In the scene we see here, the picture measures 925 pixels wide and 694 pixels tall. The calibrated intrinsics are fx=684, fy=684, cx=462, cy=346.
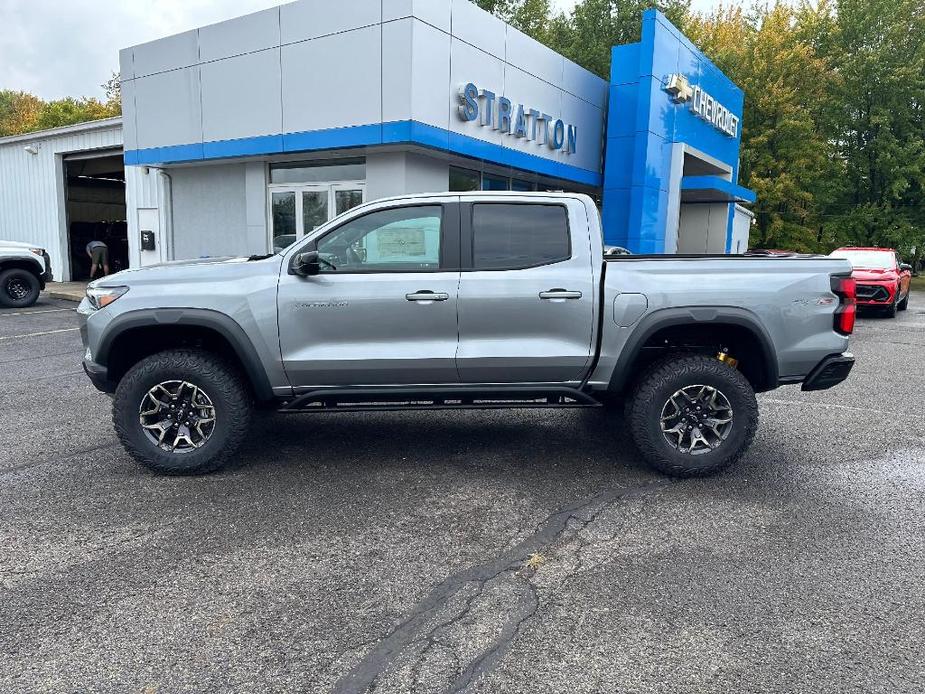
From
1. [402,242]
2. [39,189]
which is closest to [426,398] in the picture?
[402,242]

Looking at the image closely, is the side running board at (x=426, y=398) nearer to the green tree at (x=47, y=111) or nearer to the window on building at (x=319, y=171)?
the window on building at (x=319, y=171)

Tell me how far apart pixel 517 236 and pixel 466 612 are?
2637mm

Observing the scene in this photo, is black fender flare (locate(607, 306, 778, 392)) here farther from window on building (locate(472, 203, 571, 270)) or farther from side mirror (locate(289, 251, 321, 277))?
side mirror (locate(289, 251, 321, 277))

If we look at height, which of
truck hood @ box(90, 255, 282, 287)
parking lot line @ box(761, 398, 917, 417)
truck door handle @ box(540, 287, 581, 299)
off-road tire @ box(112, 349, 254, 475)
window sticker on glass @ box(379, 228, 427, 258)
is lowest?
parking lot line @ box(761, 398, 917, 417)

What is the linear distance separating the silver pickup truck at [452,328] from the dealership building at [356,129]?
4.43 metres

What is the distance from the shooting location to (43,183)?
20.2m

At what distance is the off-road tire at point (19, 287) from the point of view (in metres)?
14.2

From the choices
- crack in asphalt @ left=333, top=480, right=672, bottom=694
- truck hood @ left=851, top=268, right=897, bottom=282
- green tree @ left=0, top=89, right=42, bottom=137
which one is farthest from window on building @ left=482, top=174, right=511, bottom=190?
green tree @ left=0, top=89, right=42, bottom=137

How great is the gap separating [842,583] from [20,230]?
23.9 metres

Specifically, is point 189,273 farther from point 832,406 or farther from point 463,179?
point 463,179

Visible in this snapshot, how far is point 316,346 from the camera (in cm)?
458

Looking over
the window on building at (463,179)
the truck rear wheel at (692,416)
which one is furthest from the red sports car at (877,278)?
the truck rear wheel at (692,416)

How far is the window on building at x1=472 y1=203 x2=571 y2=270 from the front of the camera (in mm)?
4695

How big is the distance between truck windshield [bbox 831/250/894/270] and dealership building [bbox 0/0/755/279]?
171 inches
